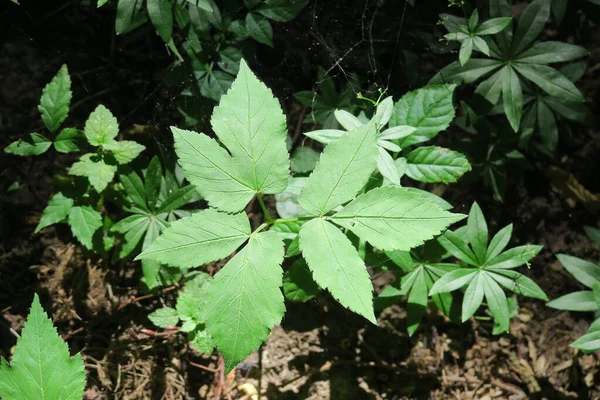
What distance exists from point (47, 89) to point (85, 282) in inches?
34.7

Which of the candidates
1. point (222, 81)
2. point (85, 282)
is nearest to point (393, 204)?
point (222, 81)

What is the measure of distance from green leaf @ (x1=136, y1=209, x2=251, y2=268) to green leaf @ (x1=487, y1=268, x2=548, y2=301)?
3.51 feet

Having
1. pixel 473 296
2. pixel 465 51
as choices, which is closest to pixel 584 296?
pixel 473 296

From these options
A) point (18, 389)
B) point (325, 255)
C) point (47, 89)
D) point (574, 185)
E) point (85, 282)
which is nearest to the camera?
point (325, 255)

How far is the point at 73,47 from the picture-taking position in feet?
7.68

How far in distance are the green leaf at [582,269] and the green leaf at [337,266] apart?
1.24 metres

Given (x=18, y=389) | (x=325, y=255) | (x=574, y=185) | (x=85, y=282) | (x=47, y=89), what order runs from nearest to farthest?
(x=325, y=255)
(x=18, y=389)
(x=47, y=89)
(x=85, y=282)
(x=574, y=185)

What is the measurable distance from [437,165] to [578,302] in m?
0.91

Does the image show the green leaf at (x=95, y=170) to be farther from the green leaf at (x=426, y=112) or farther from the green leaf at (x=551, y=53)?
the green leaf at (x=551, y=53)

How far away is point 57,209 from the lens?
2.00m

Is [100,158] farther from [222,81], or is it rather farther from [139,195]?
[222,81]

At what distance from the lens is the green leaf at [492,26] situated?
1834 millimetres

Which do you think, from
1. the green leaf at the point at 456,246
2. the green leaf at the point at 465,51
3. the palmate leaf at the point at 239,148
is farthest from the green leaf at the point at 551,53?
the palmate leaf at the point at 239,148

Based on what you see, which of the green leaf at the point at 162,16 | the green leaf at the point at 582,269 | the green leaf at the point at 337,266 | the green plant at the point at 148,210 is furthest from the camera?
the green leaf at the point at 582,269
